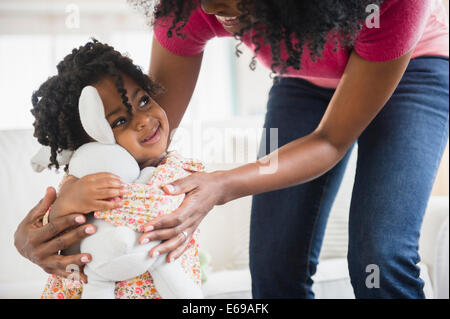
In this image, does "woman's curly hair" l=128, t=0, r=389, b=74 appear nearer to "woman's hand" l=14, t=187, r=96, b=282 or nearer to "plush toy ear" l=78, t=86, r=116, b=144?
"plush toy ear" l=78, t=86, r=116, b=144

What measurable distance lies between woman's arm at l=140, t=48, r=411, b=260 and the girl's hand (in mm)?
71

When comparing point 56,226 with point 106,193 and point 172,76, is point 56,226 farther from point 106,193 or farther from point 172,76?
point 172,76

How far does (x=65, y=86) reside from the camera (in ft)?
2.43

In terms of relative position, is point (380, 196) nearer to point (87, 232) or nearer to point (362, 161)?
point (362, 161)

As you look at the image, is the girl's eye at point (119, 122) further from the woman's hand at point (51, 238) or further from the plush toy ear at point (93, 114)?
the woman's hand at point (51, 238)

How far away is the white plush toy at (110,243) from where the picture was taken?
65cm

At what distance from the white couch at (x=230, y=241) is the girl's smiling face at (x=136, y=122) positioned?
23.7 inches

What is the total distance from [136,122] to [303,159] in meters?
0.29

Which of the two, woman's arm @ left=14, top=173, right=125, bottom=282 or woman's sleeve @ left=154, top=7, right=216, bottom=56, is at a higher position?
woman's sleeve @ left=154, top=7, right=216, bottom=56

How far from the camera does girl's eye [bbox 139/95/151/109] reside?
2.54ft

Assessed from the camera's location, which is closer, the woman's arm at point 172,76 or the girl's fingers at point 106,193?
the girl's fingers at point 106,193

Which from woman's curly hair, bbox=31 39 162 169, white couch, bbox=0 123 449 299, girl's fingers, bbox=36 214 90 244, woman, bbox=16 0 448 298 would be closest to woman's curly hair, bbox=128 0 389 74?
woman, bbox=16 0 448 298

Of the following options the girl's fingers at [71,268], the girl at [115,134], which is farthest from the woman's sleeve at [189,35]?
the girl's fingers at [71,268]
